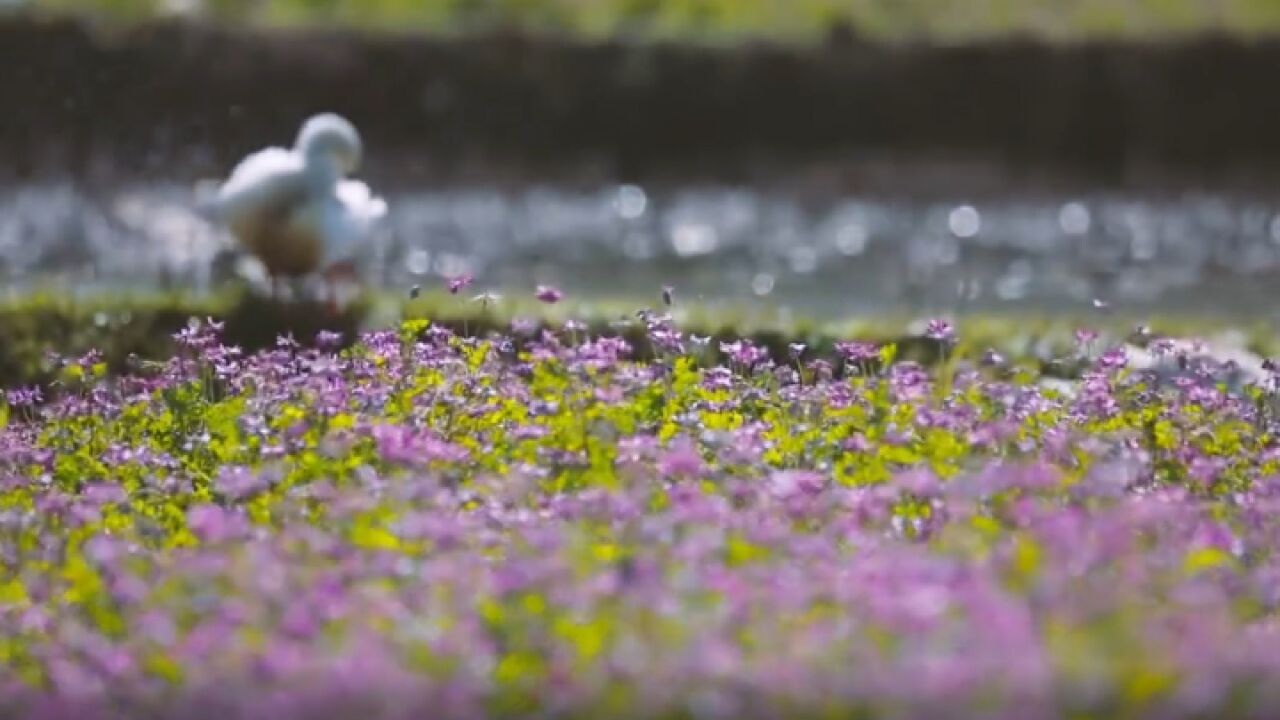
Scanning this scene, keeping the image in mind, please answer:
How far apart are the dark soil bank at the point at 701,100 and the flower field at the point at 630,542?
11027 millimetres

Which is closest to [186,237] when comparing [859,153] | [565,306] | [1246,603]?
[859,153]

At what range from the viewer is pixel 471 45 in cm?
1816

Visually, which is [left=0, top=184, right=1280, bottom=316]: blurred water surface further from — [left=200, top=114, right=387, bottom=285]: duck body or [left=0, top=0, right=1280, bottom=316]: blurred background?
[left=200, top=114, right=387, bottom=285]: duck body

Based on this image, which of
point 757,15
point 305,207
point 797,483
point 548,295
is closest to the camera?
point 797,483

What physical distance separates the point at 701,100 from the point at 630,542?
14.7 m

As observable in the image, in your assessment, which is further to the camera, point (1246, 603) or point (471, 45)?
point (471, 45)

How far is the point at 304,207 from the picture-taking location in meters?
8.44

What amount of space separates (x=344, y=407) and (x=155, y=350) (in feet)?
10.0

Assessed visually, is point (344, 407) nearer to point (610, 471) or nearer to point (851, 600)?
point (610, 471)

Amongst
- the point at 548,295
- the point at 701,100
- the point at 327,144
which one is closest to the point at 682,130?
the point at 701,100

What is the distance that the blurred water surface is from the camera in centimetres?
1336

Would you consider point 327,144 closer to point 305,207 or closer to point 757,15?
point 305,207

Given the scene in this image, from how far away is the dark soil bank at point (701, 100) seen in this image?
17.1 m

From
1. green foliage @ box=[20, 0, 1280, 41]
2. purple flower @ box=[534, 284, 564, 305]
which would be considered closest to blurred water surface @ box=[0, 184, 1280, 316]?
green foliage @ box=[20, 0, 1280, 41]
